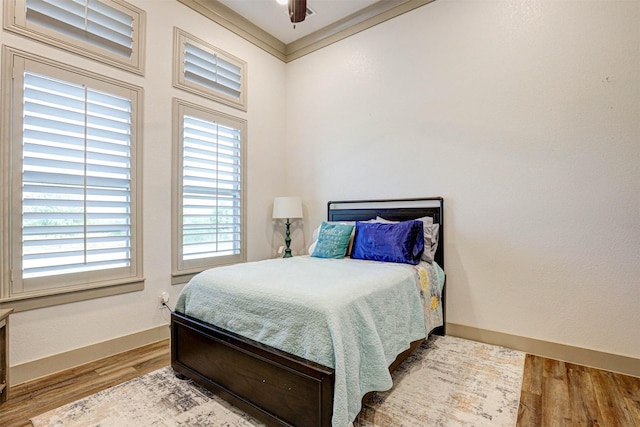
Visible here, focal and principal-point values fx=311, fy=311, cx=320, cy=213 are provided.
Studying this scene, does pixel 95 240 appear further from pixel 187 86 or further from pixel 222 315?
pixel 187 86

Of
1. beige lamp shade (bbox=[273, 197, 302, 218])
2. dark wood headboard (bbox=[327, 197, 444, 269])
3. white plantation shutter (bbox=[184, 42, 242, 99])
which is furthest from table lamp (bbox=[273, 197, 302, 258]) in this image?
white plantation shutter (bbox=[184, 42, 242, 99])

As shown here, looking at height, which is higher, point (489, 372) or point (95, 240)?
point (95, 240)

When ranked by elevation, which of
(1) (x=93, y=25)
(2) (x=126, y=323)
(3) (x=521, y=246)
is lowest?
(2) (x=126, y=323)

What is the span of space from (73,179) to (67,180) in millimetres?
→ 36

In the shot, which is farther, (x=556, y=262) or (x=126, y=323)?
(x=126, y=323)

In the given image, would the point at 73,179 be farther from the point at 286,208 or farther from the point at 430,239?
the point at 430,239

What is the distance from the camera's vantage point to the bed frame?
142 centimetres

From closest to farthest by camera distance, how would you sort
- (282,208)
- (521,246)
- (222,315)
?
(222,315) → (521,246) → (282,208)

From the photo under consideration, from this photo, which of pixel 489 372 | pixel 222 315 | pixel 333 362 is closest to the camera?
pixel 333 362

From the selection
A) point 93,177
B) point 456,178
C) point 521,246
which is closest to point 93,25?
point 93,177

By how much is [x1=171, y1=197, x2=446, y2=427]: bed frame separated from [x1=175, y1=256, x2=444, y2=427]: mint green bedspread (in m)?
0.05

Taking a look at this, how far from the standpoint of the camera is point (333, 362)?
4.62 ft

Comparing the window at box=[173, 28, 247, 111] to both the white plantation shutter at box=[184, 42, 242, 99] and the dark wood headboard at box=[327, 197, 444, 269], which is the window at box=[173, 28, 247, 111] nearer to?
the white plantation shutter at box=[184, 42, 242, 99]

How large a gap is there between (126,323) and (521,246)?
334 cm
